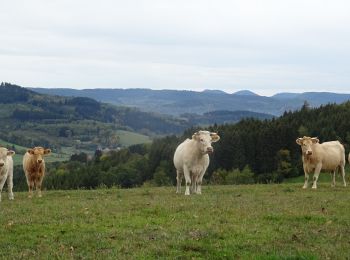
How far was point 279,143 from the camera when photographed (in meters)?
103

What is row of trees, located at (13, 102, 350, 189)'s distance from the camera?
98.5m

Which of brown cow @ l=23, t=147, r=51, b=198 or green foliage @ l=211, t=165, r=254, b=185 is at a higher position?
brown cow @ l=23, t=147, r=51, b=198

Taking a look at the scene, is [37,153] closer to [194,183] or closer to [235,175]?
[194,183]

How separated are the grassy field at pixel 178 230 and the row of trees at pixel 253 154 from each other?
7447cm

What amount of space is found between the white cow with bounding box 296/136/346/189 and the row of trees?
61.8 metres

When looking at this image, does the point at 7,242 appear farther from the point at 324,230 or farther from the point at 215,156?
the point at 215,156

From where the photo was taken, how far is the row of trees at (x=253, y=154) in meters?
98.5

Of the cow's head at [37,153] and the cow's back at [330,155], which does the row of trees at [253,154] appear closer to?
the cow's back at [330,155]

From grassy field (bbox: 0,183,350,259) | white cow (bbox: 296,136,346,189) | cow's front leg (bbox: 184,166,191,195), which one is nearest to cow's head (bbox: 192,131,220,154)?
cow's front leg (bbox: 184,166,191,195)

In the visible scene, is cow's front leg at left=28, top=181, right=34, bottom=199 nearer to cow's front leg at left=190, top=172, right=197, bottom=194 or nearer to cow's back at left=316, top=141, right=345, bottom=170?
cow's front leg at left=190, top=172, right=197, bottom=194

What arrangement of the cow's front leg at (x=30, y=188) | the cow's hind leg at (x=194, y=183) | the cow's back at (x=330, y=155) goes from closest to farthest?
1. the cow's hind leg at (x=194, y=183)
2. the cow's front leg at (x=30, y=188)
3. the cow's back at (x=330, y=155)

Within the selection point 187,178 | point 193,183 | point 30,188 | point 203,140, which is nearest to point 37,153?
point 30,188

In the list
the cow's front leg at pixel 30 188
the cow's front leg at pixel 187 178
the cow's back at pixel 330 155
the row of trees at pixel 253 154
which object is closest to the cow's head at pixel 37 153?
the cow's front leg at pixel 30 188

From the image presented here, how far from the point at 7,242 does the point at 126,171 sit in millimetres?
102040
